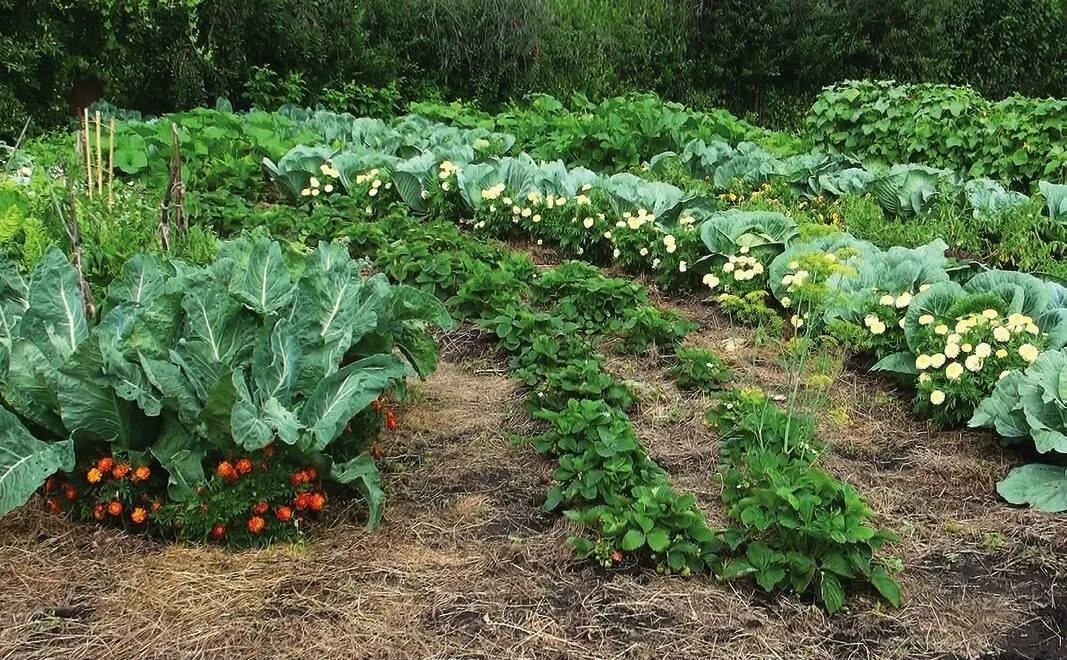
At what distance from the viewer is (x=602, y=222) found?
547 centimetres

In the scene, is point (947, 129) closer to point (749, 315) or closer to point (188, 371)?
point (749, 315)

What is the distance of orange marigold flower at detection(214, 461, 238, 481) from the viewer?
8.66 feet

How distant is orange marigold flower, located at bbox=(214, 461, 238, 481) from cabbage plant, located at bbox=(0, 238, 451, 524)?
6 centimetres

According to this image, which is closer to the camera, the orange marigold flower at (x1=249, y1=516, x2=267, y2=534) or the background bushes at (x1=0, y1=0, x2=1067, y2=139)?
the orange marigold flower at (x1=249, y1=516, x2=267, y2=534)

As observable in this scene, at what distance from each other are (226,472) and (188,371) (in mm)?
326

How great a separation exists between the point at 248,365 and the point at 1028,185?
7.14m

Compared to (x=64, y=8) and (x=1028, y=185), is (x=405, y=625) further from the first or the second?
(x=64, y=8)

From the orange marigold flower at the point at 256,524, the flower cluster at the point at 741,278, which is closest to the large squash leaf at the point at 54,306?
the orange marigold flower at the point at 256,524

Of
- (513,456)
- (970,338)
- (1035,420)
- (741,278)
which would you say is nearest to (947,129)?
(741,278)

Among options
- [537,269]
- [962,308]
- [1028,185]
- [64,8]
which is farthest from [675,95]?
[962,308]

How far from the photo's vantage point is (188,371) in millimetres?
2736

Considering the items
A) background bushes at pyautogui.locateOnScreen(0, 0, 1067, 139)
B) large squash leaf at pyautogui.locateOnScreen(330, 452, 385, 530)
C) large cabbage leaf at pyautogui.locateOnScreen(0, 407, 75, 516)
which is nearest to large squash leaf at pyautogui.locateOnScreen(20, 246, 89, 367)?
large cabbage leaf at pyautogui.locateOnScreen(0, 407, 75, 516)

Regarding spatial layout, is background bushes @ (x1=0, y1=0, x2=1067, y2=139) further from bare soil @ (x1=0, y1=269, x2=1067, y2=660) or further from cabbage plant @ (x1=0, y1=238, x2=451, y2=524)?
bare soil @ (x1=0, y1=269, x2=1067, y2=660)

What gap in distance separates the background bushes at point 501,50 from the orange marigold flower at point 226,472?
697cm
